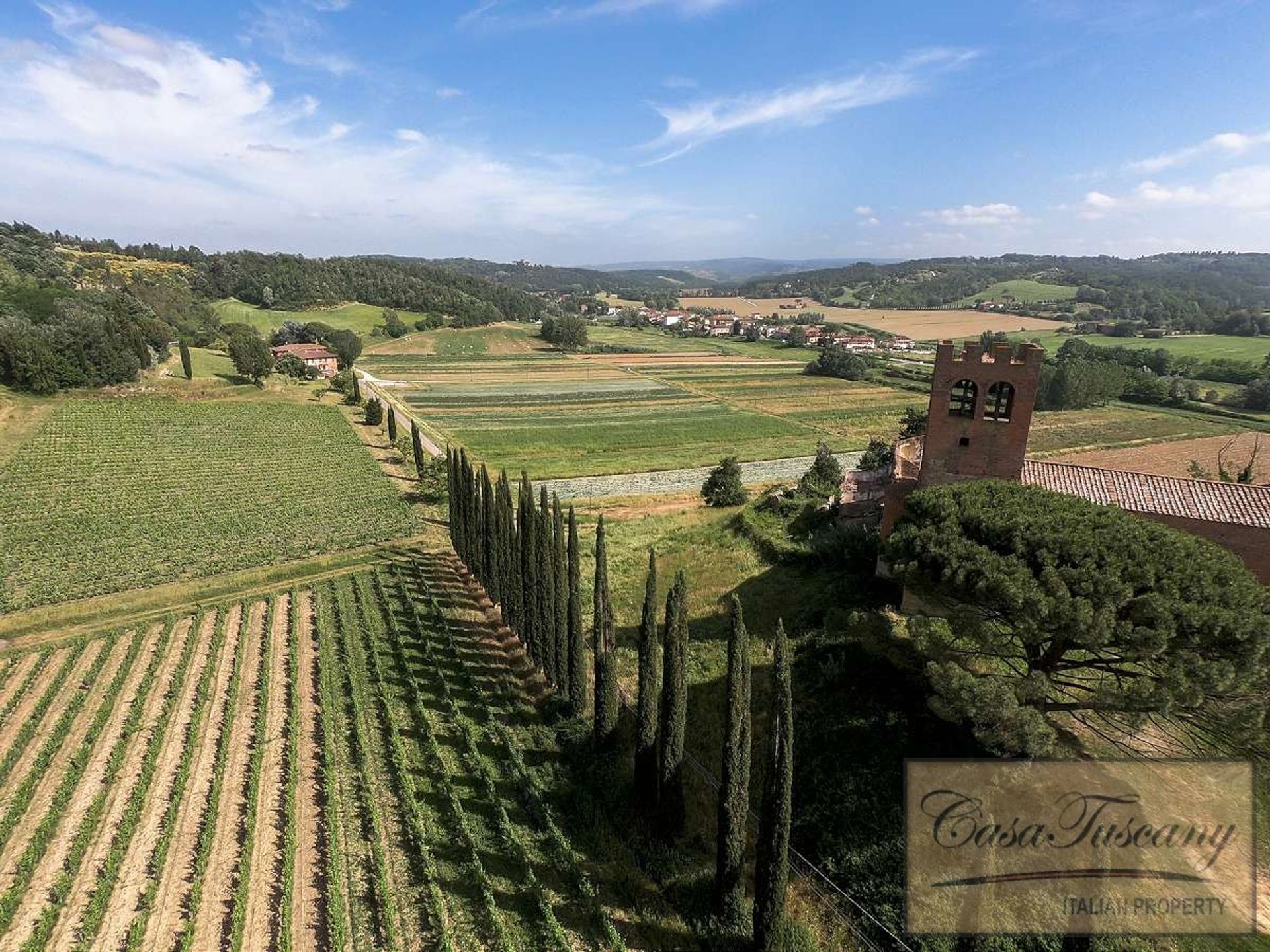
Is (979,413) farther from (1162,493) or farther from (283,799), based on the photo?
(283,799)

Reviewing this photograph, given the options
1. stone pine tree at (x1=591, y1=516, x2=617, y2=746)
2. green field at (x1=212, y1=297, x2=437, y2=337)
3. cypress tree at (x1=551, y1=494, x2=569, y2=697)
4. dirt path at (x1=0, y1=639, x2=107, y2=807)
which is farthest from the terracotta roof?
green field at (x1=212, y1=297, x2=437, y2=337)

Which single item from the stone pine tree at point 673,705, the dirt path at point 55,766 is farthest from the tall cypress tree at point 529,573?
the dirt path at point 55,766

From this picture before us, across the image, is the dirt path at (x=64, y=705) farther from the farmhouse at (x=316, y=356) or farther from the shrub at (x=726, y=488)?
the farmhouse at (x=316, y=356)

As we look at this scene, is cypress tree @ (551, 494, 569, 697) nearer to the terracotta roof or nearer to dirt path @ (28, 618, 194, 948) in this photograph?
dirt path @ (28, 618, 194, 948)

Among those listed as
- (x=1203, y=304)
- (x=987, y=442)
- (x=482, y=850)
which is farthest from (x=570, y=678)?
(x=1203, y=304)

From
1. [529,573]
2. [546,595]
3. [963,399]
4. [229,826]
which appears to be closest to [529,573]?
[529,573]
